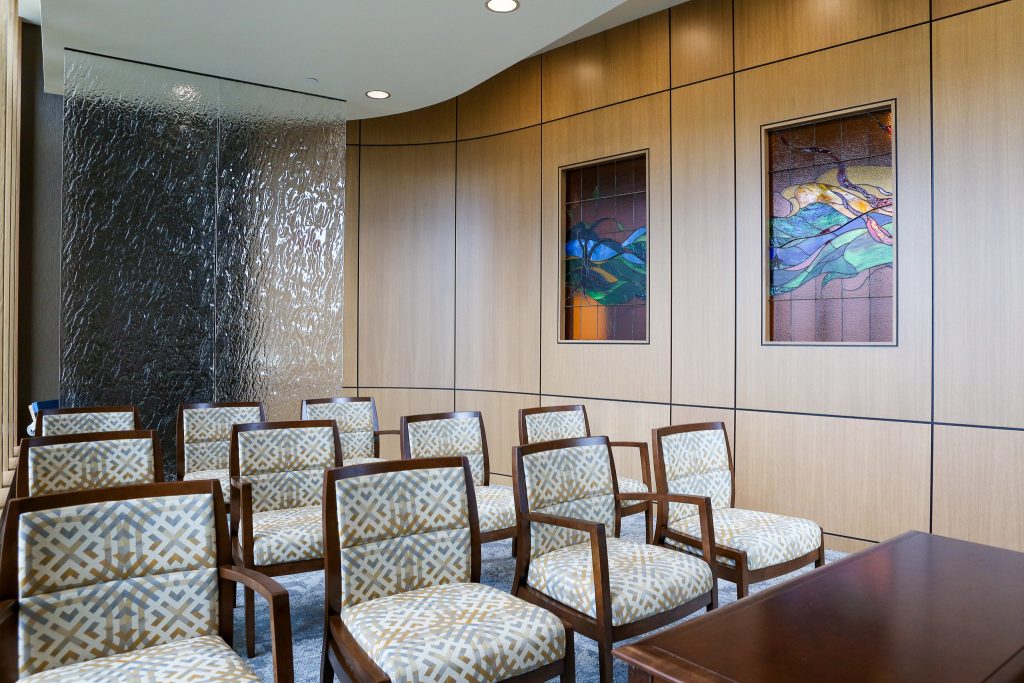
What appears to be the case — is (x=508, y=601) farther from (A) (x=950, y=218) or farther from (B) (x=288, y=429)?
(A) (x=950, y=218)

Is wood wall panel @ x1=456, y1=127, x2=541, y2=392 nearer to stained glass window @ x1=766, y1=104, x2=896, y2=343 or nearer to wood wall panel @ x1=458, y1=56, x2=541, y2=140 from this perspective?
wood wall panel @ x1=458, y1=56, x2=541, y2=140

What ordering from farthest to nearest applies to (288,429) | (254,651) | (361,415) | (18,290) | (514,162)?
(514,162)
(18,290)
(361,415)
(288,429)
(254,651)

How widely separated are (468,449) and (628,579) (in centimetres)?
149

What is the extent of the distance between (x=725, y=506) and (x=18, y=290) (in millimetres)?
5530

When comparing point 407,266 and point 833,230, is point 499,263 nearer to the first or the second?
point 407,266

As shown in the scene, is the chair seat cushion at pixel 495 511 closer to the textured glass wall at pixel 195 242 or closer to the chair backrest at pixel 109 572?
the chair backrest at pixel 109 572

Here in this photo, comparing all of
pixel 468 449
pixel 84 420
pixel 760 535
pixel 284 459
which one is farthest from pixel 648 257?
pixel 84 420

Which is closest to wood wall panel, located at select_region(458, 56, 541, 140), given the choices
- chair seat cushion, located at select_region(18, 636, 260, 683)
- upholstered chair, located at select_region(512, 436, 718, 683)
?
upholstered chair, located at select_region(512, 436, 718, 683)

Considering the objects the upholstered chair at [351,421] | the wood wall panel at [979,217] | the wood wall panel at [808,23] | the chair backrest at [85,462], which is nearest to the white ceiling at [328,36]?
the wood wall panel at [808,23]

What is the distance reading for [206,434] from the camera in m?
3.82

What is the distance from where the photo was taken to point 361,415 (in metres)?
4.18

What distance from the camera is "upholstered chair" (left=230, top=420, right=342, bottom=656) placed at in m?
2.67

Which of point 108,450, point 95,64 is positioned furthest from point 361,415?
point 95,64

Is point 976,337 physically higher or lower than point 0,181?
lower
